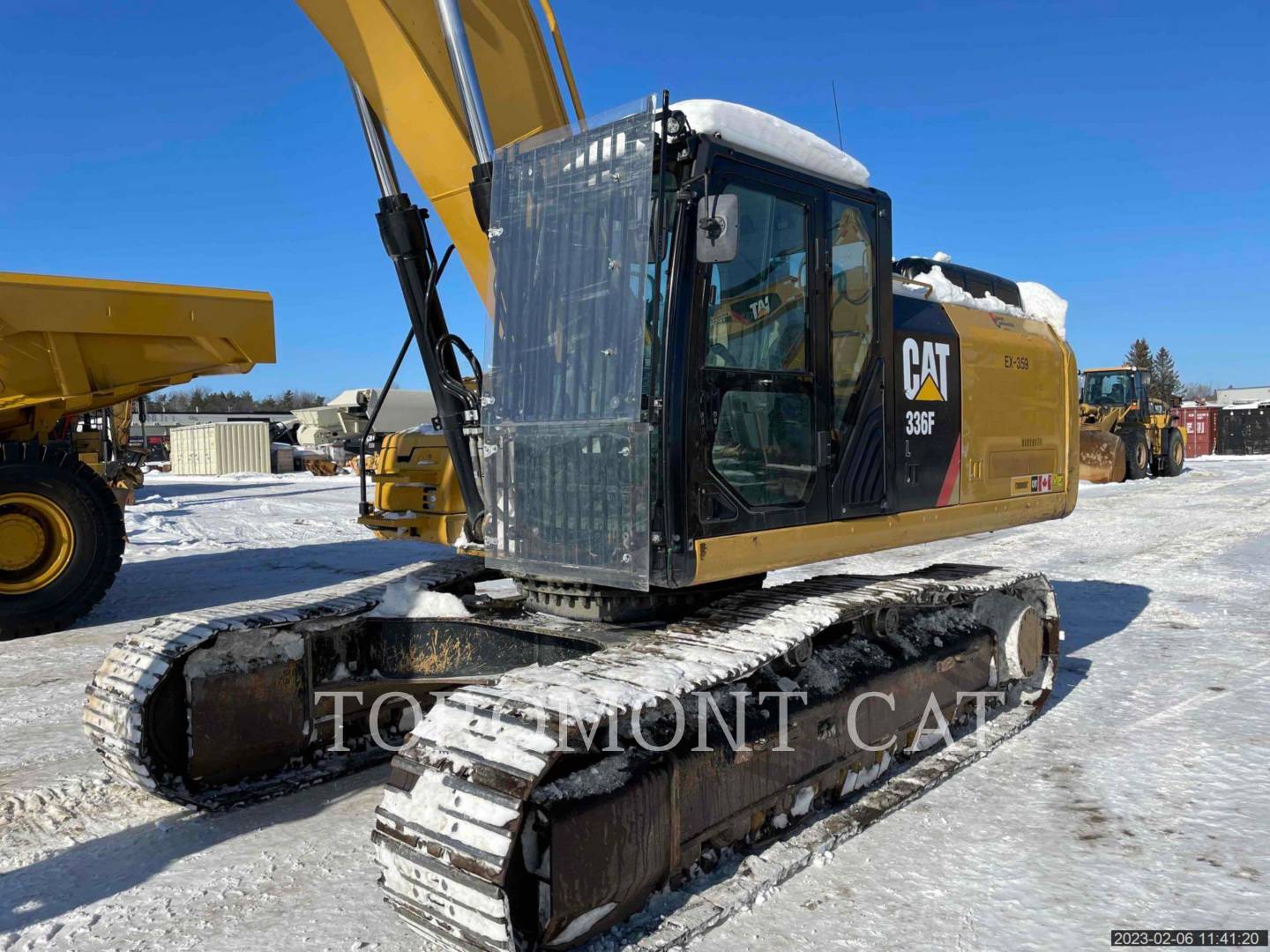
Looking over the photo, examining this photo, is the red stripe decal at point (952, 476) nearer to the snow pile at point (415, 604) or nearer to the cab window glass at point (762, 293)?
the cab window glass at point (762, 293)

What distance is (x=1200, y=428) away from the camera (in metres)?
40.0

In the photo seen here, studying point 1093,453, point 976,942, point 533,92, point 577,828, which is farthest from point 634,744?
point 1093,453

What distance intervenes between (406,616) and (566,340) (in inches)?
64.8

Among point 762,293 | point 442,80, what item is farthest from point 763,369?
point 442,80

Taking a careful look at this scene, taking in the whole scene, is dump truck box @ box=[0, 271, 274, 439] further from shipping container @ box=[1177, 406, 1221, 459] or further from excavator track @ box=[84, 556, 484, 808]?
shipping container @ box=[1177, 406, 1221, 459]

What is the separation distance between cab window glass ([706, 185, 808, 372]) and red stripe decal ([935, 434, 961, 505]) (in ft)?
4.21

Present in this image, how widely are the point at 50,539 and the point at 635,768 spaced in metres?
6.58

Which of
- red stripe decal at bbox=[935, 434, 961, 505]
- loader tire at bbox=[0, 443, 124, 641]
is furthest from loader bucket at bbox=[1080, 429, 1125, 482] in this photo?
loader tire at bbox=[0, 443, 124, 641]

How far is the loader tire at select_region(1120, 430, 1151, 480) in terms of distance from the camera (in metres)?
22.9

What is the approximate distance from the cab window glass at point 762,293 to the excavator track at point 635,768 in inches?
38.4

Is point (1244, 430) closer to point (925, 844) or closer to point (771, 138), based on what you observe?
point (925, 844)

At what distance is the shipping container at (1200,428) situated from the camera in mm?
39406

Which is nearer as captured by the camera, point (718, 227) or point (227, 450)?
point (718, 227)

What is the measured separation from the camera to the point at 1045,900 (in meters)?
3.03
